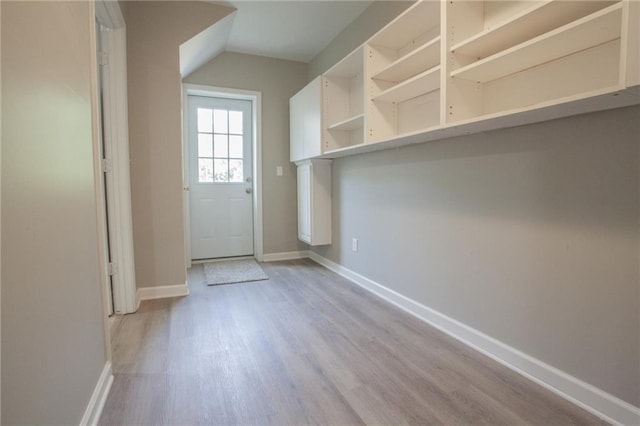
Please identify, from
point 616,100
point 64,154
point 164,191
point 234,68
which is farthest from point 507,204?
point 234,68

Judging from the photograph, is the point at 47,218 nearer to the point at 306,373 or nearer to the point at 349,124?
the point at 306,373

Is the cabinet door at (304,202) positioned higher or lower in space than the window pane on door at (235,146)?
lower

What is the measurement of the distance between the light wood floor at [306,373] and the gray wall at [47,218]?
400 mm

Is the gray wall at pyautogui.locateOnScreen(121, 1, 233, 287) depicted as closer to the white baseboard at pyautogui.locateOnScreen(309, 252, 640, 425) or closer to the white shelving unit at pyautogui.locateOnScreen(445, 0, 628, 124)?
the white baseboard at pyautogui.locateOnScreen(309, 252, 640, 425)

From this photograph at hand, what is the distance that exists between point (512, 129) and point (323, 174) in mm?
2165

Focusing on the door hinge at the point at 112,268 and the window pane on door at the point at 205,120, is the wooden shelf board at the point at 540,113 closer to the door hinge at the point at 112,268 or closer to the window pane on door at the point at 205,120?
the door hinge at the point at 112,268

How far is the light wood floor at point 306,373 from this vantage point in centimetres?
137

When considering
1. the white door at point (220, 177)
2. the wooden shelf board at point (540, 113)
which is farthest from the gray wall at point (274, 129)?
the wooden shelf board at point (540, 113)

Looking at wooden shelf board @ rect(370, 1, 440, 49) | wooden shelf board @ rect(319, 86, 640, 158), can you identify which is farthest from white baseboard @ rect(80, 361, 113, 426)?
wooden shelf board @ rect(370, 1, 440, 49)

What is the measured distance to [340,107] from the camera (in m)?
3.16

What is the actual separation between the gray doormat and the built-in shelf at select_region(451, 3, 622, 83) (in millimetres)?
2624

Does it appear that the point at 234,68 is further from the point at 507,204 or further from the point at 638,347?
the point at 638,347

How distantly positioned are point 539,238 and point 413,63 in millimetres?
1269

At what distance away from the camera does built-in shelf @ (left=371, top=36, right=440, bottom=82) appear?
185 cm
